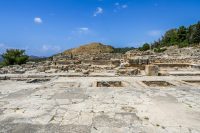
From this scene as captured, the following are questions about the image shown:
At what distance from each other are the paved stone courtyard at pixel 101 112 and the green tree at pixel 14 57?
31049 millimetres

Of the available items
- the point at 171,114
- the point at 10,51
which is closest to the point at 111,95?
the point at 171,114

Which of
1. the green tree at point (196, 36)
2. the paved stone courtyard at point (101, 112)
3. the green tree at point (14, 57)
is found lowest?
the paved stone courtyard at point (101, 112)

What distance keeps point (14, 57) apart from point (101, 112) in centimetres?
3563

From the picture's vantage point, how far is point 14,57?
37719mm

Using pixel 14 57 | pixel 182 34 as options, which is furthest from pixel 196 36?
pixel 14 57

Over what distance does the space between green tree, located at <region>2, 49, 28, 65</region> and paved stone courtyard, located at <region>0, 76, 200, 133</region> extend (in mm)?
31049

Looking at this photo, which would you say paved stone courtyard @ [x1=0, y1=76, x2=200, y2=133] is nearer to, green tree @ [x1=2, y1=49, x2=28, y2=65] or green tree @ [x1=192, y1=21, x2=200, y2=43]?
green tree @ [x1=2, y1=49, x2=28, y2=65]

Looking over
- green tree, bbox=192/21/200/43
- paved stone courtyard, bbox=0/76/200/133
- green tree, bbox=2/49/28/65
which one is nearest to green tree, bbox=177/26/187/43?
green tree, bbox=192/21/200/43

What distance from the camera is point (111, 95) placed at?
702 cm

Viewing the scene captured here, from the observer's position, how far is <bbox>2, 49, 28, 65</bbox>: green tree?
36812 millimetres

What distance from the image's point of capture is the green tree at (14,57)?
121 ft

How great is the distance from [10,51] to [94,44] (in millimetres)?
21827

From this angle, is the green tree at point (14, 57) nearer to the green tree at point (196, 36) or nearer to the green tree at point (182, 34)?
the green tree at point (196, 36)

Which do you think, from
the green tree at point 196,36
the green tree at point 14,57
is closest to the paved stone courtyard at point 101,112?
the green tree at point 14,57
